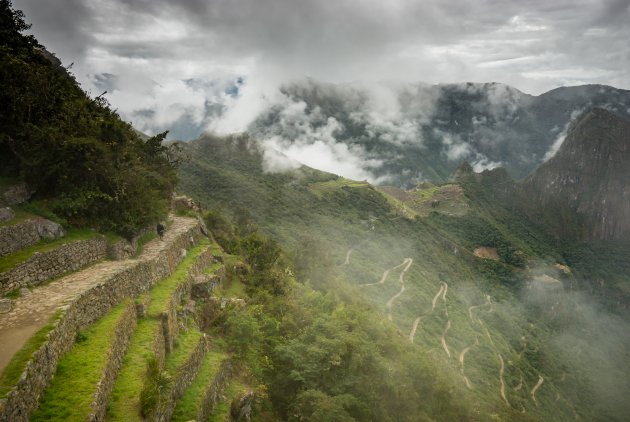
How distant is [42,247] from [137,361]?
7.92 m

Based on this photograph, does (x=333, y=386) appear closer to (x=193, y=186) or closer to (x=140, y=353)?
(x=140, y=353)

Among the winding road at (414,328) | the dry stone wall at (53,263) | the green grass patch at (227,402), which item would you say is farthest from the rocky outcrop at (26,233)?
the winding road at (414,328)

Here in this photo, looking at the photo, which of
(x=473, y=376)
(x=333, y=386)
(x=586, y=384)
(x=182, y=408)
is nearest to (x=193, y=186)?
(x=473, y=376)

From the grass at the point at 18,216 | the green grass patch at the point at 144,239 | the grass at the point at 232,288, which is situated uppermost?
the grass at the point at 18,216

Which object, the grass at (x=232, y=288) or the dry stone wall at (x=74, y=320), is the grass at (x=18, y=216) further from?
the grass at (x=232, y=288)

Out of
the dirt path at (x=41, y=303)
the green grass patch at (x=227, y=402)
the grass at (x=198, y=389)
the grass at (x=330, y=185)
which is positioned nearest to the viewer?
the dirt path at (x=41, y=303)

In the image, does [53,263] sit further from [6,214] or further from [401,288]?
[401,288]

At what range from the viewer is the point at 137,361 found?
50.3 ft

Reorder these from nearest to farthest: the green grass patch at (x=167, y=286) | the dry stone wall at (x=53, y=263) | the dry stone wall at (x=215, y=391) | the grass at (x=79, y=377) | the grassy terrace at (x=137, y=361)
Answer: the grass at (x=79, y=377) → the grassy terrace at (x=137, y=361) → the dry stone wall at (x=53, y=263) → the dry stone wall at (x=215, y=391) → the green grass patch at (x=167, y=286)

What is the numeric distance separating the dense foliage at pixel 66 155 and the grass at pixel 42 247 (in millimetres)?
1204

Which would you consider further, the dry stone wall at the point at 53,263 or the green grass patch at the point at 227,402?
the green grass patch at the point at 227,402

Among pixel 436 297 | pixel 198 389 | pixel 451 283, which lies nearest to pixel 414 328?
pixel 436 297

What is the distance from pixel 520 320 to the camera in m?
118

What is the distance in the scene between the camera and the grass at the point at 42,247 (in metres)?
16.0
